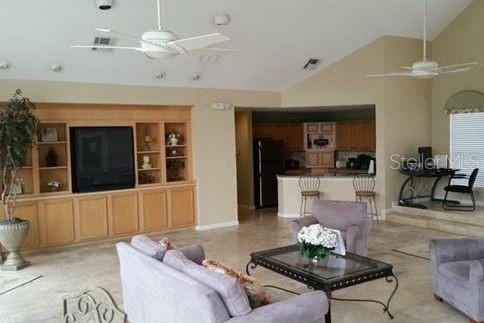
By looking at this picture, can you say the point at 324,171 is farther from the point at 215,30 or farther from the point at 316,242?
the point at 316,242

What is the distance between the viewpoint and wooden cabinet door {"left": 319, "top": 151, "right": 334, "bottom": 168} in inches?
464

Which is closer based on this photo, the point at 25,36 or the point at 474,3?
the point at 25,36

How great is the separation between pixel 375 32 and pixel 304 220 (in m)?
4.48

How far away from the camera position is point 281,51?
766 centimetres

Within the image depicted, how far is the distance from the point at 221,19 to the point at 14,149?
3386mm

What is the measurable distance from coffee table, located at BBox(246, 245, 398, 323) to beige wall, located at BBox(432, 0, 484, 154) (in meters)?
5.98

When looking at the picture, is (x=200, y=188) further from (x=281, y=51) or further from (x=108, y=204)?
(x=281, y=51)

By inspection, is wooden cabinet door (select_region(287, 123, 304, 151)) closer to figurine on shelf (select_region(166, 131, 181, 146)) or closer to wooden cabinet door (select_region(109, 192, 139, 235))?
figurine on shelf (select_region(166, 131, 181, 146))

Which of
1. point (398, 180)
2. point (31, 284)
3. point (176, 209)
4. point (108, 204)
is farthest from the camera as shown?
point (398, 180)

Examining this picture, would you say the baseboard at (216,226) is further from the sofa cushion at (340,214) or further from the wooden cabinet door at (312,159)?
the wooden cabinet door at (312,159)

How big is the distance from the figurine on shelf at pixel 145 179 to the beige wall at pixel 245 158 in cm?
297

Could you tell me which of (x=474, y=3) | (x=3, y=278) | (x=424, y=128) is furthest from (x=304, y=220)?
(x=474, y=3)

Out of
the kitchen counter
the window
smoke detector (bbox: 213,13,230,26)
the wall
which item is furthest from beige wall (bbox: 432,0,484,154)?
smoke detector (bbox: 213,13,230,26)

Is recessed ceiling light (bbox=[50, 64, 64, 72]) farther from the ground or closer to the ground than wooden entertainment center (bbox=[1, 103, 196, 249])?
farther from the ground
